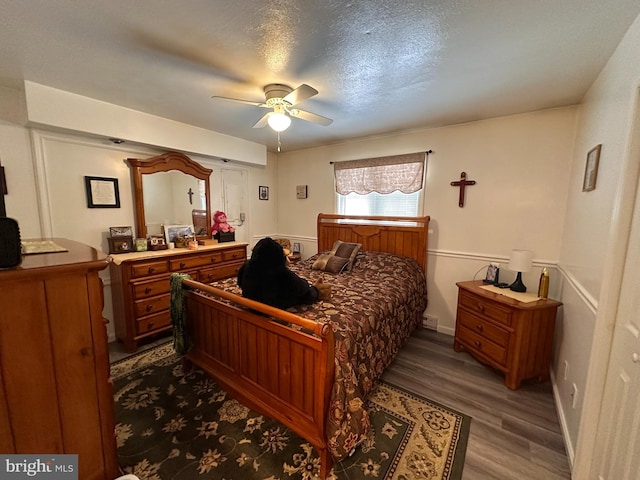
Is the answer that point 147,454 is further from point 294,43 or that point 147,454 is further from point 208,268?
point 294,43

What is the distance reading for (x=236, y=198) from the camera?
165 inches

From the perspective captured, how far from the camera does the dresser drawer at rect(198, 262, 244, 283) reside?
10.8ft

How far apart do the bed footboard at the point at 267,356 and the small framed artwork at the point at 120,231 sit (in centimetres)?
127

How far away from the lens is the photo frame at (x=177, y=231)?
130 inches

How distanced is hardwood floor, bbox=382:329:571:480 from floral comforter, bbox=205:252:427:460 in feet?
0.96

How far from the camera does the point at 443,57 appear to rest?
1693mm

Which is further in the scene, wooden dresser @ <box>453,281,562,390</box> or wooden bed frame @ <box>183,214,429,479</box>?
wooden dresser @ <box>453,281,562,390</box>

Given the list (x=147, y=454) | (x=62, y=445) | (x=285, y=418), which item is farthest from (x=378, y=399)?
(x=62, y=445)

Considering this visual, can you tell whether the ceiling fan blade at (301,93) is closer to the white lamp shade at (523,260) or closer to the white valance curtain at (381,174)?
the white valance curtain at (381,174)

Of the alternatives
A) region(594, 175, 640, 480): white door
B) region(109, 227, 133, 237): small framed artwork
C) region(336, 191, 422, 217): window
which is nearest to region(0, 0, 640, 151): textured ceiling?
region(594, 175, 640, 480): white door

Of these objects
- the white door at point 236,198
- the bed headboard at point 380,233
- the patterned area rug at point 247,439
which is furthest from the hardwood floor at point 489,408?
the white door at point 236,198

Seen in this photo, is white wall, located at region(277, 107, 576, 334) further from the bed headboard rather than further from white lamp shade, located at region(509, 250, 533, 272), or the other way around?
white lamp shade, located at region(509, 250, 533, 272)

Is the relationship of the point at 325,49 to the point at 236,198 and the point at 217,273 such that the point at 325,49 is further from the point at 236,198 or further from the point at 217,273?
the point at 236,198

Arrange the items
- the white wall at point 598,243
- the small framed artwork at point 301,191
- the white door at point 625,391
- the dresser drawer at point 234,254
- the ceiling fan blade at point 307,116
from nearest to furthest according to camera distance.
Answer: the white door at point 625,391
the white wall at point 598,243
the ceiling fan blade at point 307,116
the dresser drawer at point 234,254
the small framed artwork at point 301,191
